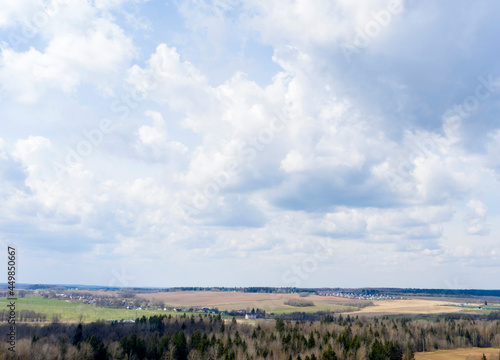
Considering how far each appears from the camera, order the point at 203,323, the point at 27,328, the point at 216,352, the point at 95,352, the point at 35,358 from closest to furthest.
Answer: the point at 35,358, the point at 95,352, the point at 216,352, the point at 27,328, the point at 203,323

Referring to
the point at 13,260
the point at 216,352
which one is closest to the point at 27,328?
the point at 216,352

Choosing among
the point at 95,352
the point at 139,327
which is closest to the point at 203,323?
the point at 139,327

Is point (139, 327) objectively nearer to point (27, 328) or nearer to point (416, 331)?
point (27, 328)

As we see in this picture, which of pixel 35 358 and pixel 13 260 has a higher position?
pixel 13 260

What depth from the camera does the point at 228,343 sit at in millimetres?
125688

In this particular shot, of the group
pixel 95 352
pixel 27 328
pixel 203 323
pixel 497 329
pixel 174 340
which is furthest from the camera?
pixel 497 329

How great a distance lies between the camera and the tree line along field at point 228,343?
106375 millimetres

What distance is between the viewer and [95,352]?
10450 centimetres

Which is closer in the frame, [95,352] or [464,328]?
[95,352]

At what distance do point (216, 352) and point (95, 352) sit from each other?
3399 cm

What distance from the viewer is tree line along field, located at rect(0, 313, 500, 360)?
10638cm

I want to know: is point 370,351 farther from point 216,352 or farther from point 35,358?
point 35,358

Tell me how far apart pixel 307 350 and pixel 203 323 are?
7463cm

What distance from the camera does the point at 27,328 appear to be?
156 meters
